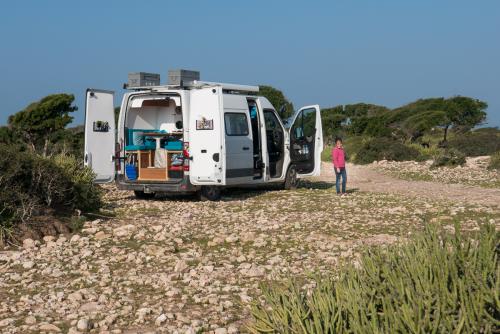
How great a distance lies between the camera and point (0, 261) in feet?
25.5

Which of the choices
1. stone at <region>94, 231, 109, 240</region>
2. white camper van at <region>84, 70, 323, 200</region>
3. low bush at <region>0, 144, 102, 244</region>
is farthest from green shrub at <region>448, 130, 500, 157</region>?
stone at <region>94, 231, 109, 240</region>

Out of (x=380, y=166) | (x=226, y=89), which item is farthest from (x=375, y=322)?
(x=380, y=166)

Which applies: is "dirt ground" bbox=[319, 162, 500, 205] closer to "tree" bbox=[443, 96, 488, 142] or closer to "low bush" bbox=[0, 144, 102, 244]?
"low bush" bbox=[0, 144, 102, 244]

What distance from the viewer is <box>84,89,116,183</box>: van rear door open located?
13.3 meters

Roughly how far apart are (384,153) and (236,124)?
17242 millimetres

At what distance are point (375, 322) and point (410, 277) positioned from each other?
2.44ft

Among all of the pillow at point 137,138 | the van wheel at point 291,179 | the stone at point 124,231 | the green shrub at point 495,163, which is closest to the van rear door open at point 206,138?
the pillow at point 137,138

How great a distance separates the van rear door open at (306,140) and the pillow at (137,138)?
347cm

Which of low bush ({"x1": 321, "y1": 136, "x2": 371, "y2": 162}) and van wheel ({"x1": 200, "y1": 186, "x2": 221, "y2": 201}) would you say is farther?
low bush ({"x1": 321, "y1": 136, "x2": 371, "y2": 162})

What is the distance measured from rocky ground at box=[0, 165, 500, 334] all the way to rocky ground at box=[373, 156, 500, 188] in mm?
6612

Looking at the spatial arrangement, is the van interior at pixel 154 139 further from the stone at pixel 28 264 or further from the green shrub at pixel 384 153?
the green shrub at pixel 384 153

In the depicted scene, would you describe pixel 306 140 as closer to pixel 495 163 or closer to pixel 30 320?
pixel 495 163

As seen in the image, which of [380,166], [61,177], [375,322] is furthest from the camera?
[380,166]

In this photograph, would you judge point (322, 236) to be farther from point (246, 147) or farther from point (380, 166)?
point (380, 166)
